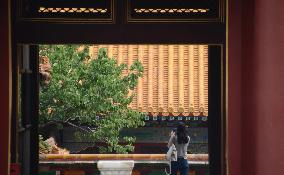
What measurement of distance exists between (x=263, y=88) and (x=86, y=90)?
643 centimetres

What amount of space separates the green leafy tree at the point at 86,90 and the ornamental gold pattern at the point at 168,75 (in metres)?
1.92

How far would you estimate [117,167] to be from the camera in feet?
35.9

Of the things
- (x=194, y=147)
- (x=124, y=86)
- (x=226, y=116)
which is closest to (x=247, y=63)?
(x=226, y=116)

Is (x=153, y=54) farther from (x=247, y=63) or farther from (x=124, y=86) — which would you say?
(x=247, y=63)

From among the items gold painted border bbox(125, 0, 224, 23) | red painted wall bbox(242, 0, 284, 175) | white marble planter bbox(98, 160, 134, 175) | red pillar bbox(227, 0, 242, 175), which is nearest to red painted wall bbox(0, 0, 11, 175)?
gold painted border bbox(125, 0, 224, 23)

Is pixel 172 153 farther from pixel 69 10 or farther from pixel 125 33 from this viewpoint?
pixel 69 10

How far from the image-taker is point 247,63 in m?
5.68

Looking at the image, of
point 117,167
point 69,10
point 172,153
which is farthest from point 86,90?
point 69,10

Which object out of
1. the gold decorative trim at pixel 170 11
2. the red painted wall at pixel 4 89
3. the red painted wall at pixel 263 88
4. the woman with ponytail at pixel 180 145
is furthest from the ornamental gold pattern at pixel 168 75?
the red painted wall at pixel 4 89

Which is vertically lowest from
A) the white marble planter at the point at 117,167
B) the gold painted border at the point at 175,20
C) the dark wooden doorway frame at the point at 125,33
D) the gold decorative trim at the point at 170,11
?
the white marble planter at the point at 117,167

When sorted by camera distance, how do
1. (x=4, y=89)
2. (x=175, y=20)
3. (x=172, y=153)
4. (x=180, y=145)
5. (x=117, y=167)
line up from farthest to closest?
(x=117, y=167) < (x=172, y=153) < (x=180, y=145) < (x=175, y=20) < (x=4, y=89)

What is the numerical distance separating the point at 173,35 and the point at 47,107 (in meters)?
6.04

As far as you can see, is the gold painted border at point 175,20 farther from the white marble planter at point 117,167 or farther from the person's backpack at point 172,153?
the white marble planter at point 117,167

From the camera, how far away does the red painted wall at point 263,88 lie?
4711 mm
